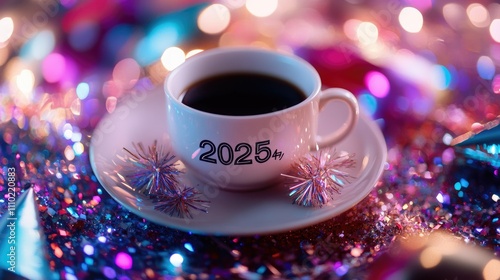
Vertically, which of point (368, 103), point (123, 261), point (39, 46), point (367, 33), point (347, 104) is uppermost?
point (367, 33)

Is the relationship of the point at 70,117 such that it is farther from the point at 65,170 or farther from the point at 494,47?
the point at 494,47

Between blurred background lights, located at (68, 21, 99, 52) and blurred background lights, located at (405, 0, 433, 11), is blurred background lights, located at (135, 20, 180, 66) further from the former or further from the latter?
blurred background lights, located at (405, 0, 433, 11)

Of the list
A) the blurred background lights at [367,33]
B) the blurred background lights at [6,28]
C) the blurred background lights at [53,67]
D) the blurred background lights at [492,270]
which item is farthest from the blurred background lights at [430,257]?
the blurred background lights at [6,28]

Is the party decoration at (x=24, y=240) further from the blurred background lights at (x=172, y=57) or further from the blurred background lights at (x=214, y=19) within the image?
the blurred background lights at (x=214, y=19)

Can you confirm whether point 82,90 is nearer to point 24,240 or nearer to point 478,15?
point 24,240

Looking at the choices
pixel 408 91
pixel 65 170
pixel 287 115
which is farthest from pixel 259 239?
pixel 408 91

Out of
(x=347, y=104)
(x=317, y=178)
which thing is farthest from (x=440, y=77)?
(x=317, y=178)
